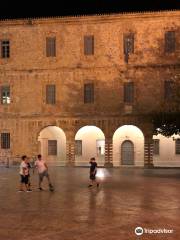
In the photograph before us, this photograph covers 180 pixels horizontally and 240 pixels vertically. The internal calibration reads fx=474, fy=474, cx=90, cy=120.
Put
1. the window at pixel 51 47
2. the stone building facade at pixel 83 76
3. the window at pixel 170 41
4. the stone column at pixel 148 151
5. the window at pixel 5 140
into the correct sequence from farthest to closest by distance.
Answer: the window at pixel 5 140
the window at pixel 51 47
the stone column at pixel 148 151
the stone building facade at pixel 83 76
the window at pixel 170 41

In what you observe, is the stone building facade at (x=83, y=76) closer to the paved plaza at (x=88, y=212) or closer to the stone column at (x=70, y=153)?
the stone column at (x=70, y=153)

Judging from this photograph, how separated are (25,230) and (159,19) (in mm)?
27678

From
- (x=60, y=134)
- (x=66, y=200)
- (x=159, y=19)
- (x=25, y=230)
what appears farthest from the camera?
(x=60, y=134)

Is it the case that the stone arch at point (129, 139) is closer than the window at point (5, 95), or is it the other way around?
the stone arch at point (129, 139)

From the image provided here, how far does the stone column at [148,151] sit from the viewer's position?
117 feet

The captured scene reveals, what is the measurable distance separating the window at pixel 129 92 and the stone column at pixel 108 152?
3325 millimetres

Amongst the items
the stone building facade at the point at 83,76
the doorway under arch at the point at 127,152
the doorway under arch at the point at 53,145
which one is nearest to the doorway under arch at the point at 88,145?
the stone building facade at the point at 83,76

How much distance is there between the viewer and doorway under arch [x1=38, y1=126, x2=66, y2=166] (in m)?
37.8

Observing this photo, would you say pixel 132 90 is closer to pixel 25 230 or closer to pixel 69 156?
pixel 69 156

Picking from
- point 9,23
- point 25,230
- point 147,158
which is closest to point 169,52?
point 147,158

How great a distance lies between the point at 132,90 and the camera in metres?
35.8

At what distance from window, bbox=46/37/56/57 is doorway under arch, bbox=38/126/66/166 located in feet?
19.2

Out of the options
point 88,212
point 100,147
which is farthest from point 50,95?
point 88,212

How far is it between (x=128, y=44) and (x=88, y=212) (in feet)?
80.2
